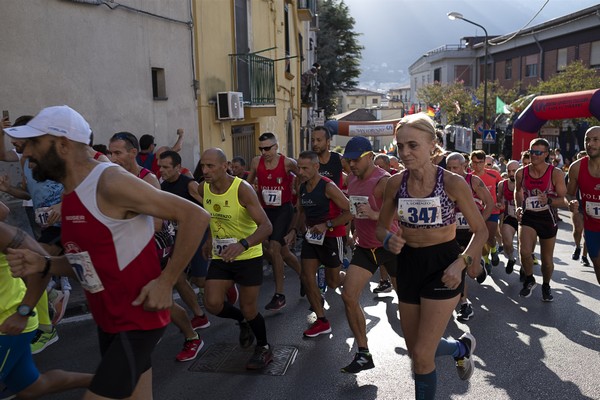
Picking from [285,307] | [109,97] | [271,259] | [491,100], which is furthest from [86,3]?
[491,100]

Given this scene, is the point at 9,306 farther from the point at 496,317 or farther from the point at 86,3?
the point at 86,3

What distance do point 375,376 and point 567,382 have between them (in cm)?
153

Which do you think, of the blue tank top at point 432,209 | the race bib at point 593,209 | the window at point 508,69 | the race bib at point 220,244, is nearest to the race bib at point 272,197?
the race bib at point 220,244

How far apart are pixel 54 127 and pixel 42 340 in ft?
11.9

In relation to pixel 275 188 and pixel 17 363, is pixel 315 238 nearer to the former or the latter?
pixel 275 188

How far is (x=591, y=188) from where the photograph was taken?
634cm

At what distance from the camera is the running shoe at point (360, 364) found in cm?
485

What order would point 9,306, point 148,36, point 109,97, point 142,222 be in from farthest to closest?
point 148,36 → point 109,97 → point 9,306 → point 142,222

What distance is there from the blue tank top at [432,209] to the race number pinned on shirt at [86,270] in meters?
2.04

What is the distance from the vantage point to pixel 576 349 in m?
5.40

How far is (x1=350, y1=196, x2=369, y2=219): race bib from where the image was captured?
5.45 metres

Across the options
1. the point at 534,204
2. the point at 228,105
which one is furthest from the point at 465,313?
the point at 228,105

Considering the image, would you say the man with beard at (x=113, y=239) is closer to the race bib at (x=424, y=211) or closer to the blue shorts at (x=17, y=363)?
the blue shorts at (x=17, y=363)

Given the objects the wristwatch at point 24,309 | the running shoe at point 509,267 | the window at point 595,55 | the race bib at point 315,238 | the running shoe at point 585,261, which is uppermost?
the window at point 595,55
